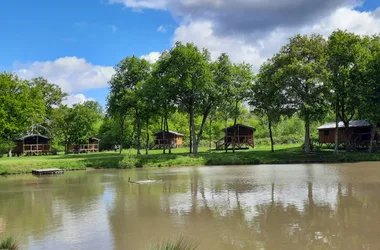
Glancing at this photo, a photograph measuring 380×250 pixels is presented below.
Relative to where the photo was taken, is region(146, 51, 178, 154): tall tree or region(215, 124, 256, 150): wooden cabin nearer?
region(146, 51, 178, 154): tall tree

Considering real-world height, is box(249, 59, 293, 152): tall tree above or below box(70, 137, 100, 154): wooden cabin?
above

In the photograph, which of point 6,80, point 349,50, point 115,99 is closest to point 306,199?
point 349,50

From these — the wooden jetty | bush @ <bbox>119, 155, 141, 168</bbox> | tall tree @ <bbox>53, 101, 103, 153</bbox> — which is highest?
tall tree @ <bbox>53, 101, 103, 153</bbox>

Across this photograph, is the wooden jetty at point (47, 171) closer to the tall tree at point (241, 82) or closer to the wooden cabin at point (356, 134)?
the tall tree at point (241, 82)

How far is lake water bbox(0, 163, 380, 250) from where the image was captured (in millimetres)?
11938

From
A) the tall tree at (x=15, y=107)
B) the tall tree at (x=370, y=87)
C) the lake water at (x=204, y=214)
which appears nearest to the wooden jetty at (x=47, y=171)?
the lake water at (x=204, y=214)

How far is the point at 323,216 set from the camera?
14680mm

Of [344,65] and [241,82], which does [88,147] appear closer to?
[241,82]

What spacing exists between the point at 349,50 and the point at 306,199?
31063 millimetres

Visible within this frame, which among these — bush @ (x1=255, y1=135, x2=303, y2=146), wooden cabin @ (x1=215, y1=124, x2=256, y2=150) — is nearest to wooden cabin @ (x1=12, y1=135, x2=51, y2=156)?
wooden cabin @ (x1=215, y1=124, x2=256, y2=150)

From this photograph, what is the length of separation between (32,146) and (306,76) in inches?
1894

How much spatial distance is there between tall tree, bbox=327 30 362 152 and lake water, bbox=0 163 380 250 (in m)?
18.4

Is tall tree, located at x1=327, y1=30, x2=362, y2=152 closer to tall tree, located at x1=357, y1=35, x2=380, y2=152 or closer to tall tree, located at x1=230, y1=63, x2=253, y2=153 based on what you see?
tall tree, located at x1=357, y1=35, x2=380, y2=152

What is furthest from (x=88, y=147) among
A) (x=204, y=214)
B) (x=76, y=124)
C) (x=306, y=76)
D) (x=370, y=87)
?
(x=204, y=214)
